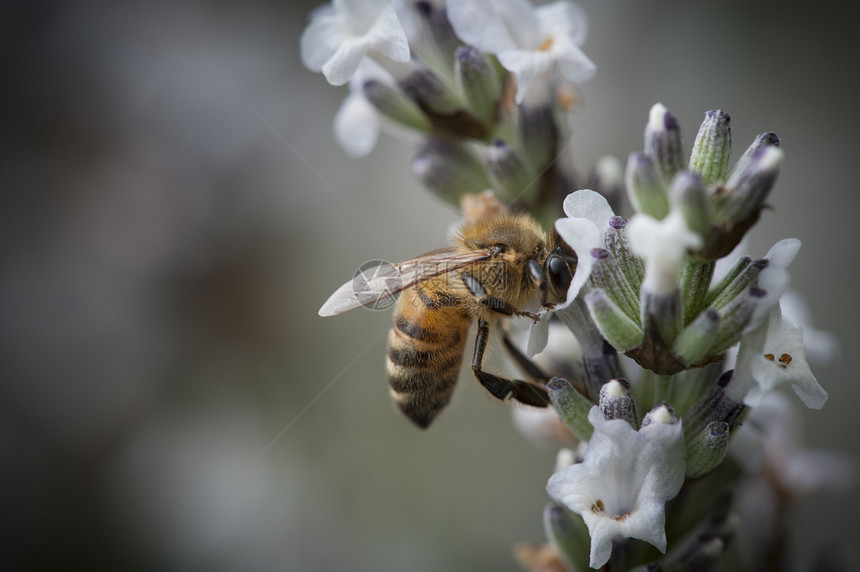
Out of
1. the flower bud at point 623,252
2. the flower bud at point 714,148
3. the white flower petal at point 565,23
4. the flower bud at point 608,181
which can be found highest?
the white flower petal at point 565,23

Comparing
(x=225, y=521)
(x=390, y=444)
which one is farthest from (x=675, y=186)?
(x=225, y=521)

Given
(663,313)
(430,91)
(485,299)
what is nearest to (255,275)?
(430,91)

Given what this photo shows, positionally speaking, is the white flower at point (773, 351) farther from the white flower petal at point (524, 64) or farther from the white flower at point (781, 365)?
the white flower petal at point (524, 64)

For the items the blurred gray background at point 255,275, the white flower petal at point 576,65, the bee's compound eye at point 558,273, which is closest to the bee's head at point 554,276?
Result: the bee's compound eye at point 558,273

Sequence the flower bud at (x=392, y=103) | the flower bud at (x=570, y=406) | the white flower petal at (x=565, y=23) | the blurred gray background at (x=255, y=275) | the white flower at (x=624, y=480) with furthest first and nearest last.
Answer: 1. the blurred gray background at (x=255, y=275)
2. the flower bud at (x=392, y=103)
3. the white flower petal at (x=565, y=23)
4. the flower bud at (x=570, y=406)
5. the white flower at (x=624, y=480)

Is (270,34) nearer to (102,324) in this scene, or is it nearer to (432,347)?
(102,324)

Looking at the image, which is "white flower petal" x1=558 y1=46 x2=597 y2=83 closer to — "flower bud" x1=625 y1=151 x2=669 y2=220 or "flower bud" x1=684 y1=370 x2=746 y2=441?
"flower bud" x1=625 y1=151 x2=669 y2=220
